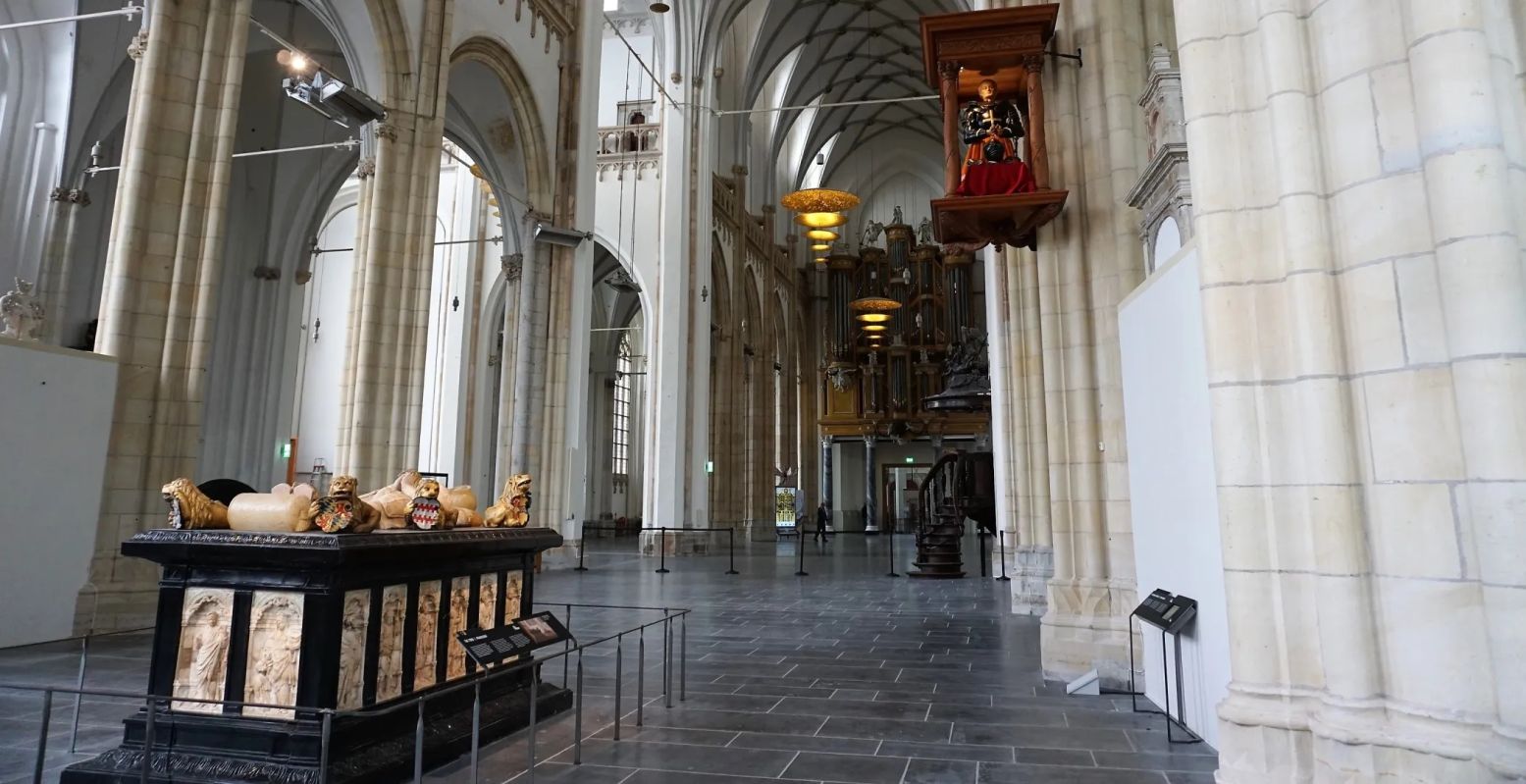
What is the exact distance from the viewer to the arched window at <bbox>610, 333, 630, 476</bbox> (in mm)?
31578

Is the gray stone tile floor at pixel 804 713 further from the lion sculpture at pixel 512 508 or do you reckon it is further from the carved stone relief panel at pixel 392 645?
the lion sculpture at pixel 512 508

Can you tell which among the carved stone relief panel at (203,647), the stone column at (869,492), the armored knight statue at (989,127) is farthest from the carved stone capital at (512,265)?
the stone column at (869,492)

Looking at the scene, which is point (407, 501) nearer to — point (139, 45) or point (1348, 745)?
point (1348, 745)

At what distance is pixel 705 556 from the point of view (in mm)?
18094

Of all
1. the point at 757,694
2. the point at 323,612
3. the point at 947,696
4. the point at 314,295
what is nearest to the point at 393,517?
the point at 323,612

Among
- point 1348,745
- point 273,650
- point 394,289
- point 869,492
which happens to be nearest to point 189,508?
point 273,650

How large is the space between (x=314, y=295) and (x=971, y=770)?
22.2m

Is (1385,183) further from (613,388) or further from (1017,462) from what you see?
(613,388)

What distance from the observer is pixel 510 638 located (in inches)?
145

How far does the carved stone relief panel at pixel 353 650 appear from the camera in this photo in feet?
10.8

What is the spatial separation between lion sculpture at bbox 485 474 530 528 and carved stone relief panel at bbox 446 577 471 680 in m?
0.44

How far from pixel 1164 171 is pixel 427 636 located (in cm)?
461

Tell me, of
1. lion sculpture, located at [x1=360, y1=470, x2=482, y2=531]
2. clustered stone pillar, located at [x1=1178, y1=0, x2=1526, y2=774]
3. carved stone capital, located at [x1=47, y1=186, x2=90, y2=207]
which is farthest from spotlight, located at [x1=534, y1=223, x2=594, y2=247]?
clustered stone pillar, located at [x1=1178, y1=0, x2=1526, y2=774]

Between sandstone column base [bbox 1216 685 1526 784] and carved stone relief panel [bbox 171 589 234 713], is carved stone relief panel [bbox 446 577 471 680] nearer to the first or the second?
carved stone relief panel [bbox 171 589 234 713]
